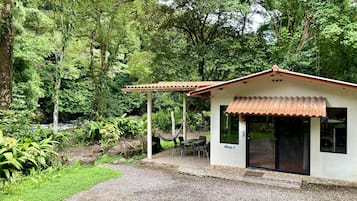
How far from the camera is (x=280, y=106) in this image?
9.31 m

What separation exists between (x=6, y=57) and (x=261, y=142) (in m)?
10.6

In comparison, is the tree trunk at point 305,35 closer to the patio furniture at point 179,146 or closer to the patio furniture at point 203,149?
the patio furniture at point 203,149

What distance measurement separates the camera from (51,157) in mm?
11016

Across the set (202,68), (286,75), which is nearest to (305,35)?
(202,68)

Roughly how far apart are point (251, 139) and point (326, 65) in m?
8.77

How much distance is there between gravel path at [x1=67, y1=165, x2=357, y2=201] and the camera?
25.6 ft

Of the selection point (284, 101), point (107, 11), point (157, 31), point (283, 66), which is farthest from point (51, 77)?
point (284, 101)

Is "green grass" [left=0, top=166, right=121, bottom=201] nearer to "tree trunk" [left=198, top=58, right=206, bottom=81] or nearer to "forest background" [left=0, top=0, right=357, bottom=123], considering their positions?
"forest background" [left=0, top=0, right=357, bottom=123]

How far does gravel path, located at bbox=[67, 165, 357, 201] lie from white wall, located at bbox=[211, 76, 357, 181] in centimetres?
76

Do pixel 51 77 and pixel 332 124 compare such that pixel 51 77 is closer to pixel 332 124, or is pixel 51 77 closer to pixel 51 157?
pixel 51 157

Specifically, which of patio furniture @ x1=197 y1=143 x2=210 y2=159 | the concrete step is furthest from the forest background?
the concrete step

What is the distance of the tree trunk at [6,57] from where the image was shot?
11798 mm

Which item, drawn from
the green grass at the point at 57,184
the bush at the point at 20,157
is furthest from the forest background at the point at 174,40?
the green grass at the point at 57,184

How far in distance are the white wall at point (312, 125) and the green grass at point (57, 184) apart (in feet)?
13.0
